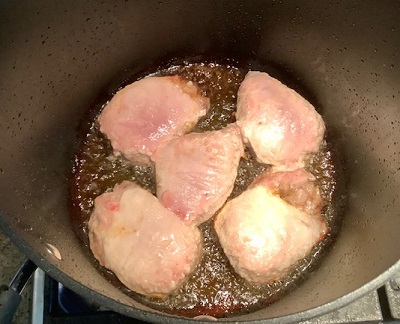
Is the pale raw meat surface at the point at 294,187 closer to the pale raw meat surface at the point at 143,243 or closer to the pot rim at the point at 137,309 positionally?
the pale raw meat surface at the point at 143,243

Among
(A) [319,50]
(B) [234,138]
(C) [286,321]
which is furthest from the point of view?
(A) [319,50]

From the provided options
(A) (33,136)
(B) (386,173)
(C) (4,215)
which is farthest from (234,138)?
(C) (4,215)

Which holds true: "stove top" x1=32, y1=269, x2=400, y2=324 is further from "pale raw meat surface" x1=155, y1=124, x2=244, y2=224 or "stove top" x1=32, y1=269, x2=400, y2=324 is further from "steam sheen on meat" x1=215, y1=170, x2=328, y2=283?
"pale raw meat surface" x1=155, y1=124, x2=244, y2=224

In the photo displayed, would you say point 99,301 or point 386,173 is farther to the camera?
point 386,173

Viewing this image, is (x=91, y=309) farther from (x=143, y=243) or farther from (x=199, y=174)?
(x=199, y=174)

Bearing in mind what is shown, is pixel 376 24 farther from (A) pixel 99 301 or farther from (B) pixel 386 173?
(A) pixel 99 301

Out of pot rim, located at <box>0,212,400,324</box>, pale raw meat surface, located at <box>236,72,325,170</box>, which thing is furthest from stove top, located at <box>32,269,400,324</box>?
pale raw meat surface, located at <box>236,72,325,170</box>

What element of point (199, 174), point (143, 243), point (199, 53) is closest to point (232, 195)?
point (199, 174)
